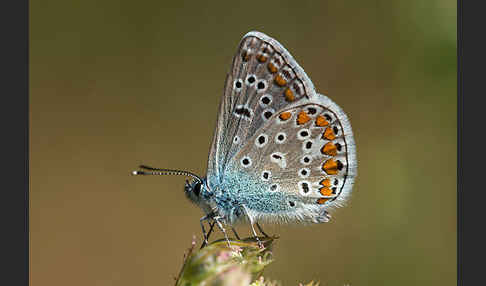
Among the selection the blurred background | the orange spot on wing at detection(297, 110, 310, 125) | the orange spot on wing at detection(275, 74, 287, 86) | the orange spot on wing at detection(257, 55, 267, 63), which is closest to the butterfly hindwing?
the orange spot on wing at detection(297, 110, 310, 125)

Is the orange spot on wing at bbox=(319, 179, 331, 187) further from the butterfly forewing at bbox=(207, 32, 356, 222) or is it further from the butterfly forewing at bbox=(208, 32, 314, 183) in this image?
the butterfly forewing at bbox=(208, 32, 314, 183)

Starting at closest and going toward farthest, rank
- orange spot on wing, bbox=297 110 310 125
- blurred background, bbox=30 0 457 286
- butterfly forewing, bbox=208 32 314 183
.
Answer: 1. butterfly forewing, bbox=208 32 314 183
2. orange spot on wing, bbox=297 110 310 125
3. blurred background, bbox=30 0 457 286

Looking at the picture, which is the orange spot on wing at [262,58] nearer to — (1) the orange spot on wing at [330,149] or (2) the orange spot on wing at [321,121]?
(2) the orange spot on wing at [321,121]

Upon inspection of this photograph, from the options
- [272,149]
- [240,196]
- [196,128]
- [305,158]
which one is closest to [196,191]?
[240,196]

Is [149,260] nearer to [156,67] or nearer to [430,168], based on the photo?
[156,67]

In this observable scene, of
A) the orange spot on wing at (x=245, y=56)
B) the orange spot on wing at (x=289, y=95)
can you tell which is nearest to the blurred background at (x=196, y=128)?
the orange spot on wing at (x=289, y=95)

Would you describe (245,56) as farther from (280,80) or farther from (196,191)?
(196,191)
